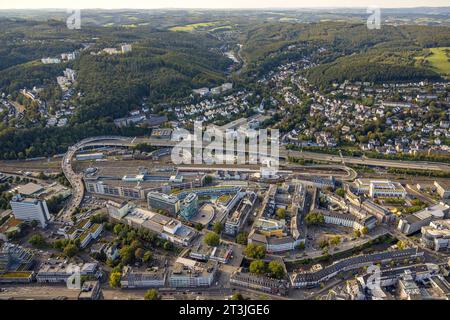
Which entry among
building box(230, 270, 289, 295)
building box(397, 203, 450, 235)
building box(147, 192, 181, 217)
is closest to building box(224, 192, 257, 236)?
building box(147, 192, 181, 217)

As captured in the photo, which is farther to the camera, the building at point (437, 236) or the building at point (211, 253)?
the building at point (437, 236)

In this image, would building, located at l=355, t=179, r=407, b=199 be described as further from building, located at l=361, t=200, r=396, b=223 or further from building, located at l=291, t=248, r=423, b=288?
building, located at l=291, t=248, r=423, b=288

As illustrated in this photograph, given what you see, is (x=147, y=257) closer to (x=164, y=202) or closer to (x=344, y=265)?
(x=164, y=202)

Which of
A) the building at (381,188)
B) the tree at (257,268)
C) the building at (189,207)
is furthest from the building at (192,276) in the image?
the building at (381,188)

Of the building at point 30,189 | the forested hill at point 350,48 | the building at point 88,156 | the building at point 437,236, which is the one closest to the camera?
the building at point 437,236

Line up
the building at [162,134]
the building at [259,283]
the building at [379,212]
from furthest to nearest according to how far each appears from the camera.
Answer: the building at [162,134]
the building at [379,212]
the building at [259,283]

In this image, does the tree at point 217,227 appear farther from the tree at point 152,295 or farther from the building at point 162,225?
the tree at point 152,295
